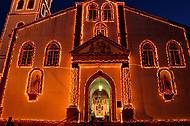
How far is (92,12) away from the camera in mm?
28094

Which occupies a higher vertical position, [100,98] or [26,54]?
[26,54]

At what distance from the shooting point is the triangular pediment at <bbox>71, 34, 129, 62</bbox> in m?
24.4

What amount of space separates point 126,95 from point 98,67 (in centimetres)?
357

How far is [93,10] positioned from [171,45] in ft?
28.4

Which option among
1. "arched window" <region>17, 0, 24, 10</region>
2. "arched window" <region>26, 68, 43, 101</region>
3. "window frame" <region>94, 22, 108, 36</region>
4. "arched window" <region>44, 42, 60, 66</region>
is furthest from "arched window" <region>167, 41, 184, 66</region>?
"arched window" <region>17, 0, 24, 10</region>

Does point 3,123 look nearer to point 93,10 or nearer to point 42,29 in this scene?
point 42,29

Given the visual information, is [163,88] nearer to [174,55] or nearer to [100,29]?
[174,55]

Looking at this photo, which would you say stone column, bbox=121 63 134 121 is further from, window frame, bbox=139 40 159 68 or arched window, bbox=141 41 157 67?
arched window, bbox=141 41 157 67

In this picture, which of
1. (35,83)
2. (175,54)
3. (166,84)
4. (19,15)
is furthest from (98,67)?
(19,15)

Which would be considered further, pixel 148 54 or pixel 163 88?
pixel 148 54

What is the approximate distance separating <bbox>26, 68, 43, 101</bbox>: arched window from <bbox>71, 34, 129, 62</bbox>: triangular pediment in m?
3.63

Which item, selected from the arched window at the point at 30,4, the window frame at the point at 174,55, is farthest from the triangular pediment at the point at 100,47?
the arched window at the point at 30,4

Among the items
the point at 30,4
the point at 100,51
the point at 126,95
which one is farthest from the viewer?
the point at 30,4

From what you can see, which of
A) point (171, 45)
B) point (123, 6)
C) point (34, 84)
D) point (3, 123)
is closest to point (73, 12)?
point (123, 6)
